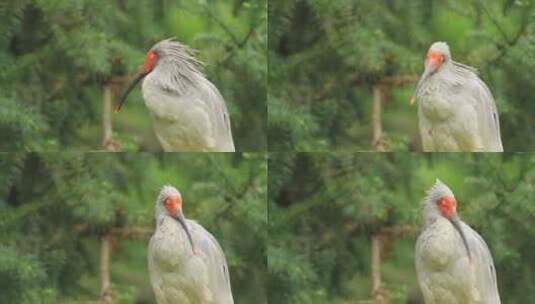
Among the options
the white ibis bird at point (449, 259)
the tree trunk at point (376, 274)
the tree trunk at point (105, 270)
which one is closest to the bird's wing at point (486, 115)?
the white ibis bird at point (449, 259)

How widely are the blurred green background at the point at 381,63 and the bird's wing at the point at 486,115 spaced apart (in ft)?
0.35

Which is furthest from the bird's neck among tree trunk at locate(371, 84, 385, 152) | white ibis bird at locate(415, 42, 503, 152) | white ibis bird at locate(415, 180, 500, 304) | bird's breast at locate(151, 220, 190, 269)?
white ibis bird at locate(415, 180, 500, 304)

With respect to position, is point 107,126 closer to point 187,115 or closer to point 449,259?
point 187,115

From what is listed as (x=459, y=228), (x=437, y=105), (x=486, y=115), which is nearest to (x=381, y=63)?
(x=437, y=105)

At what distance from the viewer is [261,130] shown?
5531 millimetres

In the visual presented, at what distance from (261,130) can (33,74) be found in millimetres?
856

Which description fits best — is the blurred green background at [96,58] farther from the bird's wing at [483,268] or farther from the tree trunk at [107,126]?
the bird's wing at [483,268]

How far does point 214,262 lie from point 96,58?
852 mm

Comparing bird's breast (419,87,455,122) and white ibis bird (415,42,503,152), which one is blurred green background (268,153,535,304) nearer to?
white ibis bird (415,42,503,152)

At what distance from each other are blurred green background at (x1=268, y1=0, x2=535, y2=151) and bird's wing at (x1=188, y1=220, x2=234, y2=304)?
425 millimetres

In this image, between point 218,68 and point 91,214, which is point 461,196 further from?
point 91,214

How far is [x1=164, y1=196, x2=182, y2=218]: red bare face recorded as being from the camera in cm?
529

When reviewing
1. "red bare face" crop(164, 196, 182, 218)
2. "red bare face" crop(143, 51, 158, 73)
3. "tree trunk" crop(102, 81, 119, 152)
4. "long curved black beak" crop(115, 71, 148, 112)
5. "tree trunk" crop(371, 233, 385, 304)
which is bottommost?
"tree trunk" crop(371, 233, 385, 304)

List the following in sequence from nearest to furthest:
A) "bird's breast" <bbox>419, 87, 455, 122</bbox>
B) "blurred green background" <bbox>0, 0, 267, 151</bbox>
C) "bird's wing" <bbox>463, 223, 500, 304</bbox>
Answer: "bird's breast" <bbox>419, 87, 455, 122</bbox> < "bird's wing" <bbox>463, 223, 500, 304</bbox> < "blurred green background" <bbox>0, 0, 267, 151</bbox>
